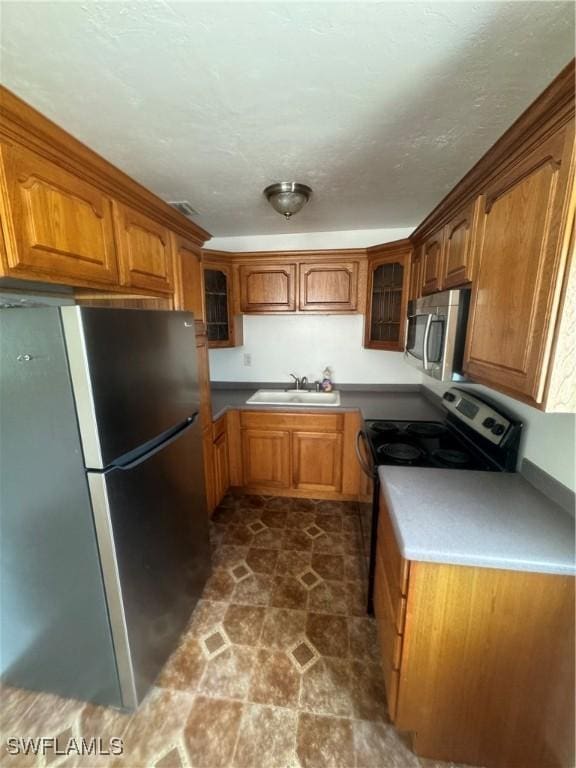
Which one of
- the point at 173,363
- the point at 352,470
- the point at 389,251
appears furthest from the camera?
the point at 352,470

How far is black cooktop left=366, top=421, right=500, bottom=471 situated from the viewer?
4.96 ft

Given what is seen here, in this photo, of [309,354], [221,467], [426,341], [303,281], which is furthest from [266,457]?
[426,341]

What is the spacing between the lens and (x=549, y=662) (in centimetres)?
93

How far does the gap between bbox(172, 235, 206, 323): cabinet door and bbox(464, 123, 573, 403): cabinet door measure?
59.2 inches

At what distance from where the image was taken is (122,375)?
1056mm

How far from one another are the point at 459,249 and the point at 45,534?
2023mm

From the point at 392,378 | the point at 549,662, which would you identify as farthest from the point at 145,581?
the point at 392,378

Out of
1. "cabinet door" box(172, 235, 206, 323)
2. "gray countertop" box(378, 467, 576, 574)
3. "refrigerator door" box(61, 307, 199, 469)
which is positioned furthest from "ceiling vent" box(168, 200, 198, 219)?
"gray countertop" box(378, 467, 576, 574)

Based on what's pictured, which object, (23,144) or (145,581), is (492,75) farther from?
(145,581)

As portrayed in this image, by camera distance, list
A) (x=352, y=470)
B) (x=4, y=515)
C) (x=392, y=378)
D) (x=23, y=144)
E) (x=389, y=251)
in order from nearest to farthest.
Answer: (x=23, y=144) < (x=4, y=515) < (x=389, y=251) < (x=352, y=470) < (x=392, y=378)

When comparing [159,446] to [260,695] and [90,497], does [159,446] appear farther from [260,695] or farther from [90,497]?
[260,695]

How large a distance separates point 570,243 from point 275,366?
2.42 metres

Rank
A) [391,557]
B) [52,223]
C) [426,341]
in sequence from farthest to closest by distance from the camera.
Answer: [426,341]
[391,557]
[52,223]

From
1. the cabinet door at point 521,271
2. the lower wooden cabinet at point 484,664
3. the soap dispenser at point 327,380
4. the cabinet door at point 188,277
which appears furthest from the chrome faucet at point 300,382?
the lower wooden cabinet at point 484,664
